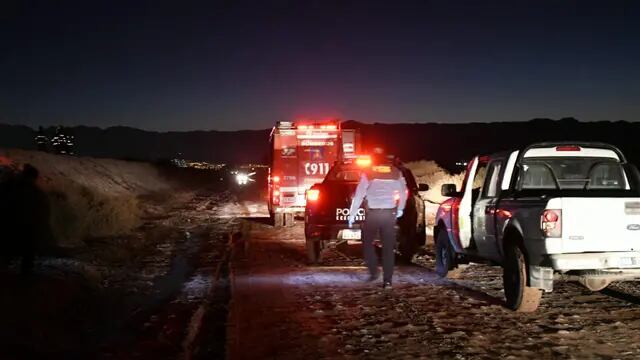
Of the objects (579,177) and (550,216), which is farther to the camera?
(579,177)

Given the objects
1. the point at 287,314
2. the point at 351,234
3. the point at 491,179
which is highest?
the point at 491,179

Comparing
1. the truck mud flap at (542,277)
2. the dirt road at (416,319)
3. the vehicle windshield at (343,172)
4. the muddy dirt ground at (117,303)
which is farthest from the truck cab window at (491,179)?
the vehicle windshield at (343,172)

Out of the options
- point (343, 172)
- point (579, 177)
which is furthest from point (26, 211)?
point (579, 177)

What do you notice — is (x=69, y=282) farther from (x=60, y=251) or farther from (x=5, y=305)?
(x=60, y=251)

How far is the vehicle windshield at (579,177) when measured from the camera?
969 centimetres

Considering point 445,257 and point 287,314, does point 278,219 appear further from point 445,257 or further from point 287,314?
point 287,314

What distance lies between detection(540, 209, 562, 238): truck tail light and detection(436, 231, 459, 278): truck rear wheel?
10.8 feet

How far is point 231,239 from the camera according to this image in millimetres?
19281

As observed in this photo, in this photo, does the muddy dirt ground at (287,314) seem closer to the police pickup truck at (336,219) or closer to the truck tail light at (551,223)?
the police pickup truck at (336,219)

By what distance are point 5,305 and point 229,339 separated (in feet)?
11.4

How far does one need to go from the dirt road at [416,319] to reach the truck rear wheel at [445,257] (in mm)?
181

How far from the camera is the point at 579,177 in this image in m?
9.91

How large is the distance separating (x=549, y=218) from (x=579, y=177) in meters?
1.97

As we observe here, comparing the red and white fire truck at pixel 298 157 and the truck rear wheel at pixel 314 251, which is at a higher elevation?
the red and white fire truck at pixel 298 157
